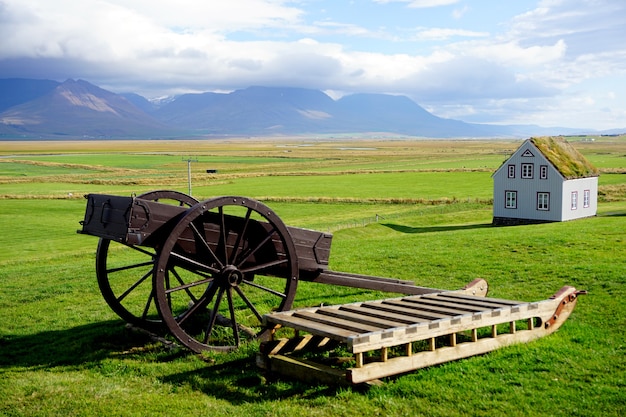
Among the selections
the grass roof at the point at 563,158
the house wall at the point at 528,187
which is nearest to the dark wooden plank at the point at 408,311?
the house wall at the point at 528,187

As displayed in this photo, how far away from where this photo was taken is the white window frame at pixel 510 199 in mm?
46188

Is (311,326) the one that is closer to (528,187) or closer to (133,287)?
(133,287)

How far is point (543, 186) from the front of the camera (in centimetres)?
4500

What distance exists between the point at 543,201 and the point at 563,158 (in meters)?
3.78

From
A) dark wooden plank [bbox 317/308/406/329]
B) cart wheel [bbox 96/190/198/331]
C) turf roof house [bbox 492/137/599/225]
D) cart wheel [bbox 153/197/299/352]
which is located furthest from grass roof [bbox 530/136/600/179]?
dark wooden plank [bbox 317/308/406/329]

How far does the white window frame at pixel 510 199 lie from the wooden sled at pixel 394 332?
36.8 m

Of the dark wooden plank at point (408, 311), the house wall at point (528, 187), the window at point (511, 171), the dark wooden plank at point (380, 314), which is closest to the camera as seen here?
the dark wooden plank at point (380, 314)

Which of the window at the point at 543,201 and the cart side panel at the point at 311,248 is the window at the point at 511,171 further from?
the cart side panel at the point at 311,248

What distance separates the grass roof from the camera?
45.1m

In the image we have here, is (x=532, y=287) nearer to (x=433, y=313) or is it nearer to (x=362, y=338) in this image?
(x=433, y=313)

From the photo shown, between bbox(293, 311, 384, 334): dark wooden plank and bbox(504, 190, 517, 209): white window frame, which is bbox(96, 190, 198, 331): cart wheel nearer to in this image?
bbox(293, 311, 384, 334): dark wooden plank

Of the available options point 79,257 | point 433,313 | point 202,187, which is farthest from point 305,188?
point 433,313

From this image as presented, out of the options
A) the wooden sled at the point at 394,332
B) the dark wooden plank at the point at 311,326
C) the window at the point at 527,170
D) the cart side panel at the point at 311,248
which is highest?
the window at the point at 527,170

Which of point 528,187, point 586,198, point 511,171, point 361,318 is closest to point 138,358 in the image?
point 361,318
